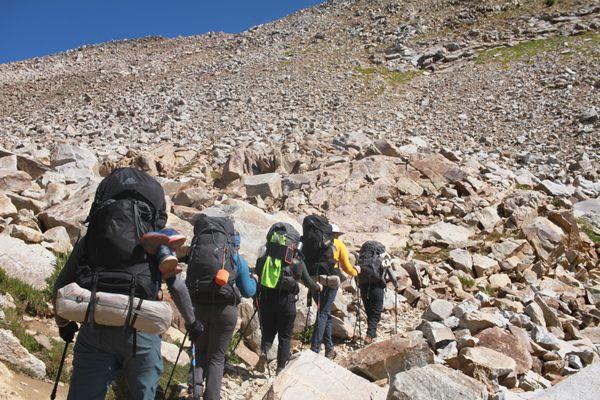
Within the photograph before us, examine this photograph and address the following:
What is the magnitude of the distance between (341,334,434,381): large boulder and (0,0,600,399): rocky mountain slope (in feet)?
0.08

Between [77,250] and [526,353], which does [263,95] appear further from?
[77,250]

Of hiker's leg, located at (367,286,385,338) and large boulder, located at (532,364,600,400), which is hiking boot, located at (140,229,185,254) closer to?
large boulder, located at (532,364,600,400)

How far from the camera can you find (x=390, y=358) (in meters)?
6.68

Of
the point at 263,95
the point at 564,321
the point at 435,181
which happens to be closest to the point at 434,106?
the point at 263,95

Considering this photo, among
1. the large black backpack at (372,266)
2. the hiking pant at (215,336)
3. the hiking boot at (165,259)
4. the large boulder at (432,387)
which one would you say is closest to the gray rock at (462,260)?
the large black backpack at (372,266)

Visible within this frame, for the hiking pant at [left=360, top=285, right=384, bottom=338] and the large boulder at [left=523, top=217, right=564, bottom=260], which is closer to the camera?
the hiking pant at [left=360, top=285, right=384, bottom=338]

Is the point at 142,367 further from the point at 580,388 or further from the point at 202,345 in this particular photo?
the point at 580,388

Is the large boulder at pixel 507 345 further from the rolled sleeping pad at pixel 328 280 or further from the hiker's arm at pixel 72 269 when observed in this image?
the hiker's arm at pixel 72 269

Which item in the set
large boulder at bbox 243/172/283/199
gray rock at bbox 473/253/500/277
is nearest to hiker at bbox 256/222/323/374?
gray rock at bbox 473/253/500/277

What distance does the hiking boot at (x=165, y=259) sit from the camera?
3779 mm

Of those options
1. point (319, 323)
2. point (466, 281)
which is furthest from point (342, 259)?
point (466, 281)

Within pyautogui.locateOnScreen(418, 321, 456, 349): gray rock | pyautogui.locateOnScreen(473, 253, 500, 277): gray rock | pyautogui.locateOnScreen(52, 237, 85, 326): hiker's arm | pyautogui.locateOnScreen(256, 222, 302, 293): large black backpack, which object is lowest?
pyautogui.locateOnScreen(473, 253, 500, 277): gray rock

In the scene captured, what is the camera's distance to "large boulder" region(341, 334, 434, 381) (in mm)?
6668

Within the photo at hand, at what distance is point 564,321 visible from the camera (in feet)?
33.5
